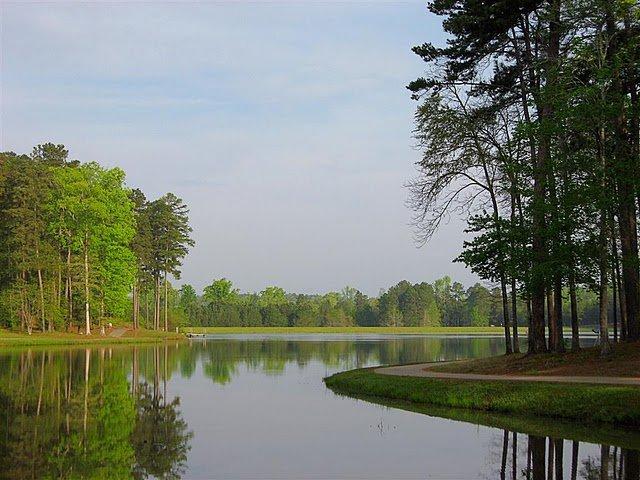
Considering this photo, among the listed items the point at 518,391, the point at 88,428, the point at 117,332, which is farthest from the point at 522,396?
the point at 117,332

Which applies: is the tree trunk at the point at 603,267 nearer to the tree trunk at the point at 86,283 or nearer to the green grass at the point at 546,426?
the green grass at the point at 546,426

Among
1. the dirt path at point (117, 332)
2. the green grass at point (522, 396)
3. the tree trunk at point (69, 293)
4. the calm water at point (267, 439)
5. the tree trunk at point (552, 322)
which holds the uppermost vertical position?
the tree trunk at point (69, 293)

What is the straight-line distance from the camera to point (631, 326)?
27312 millimetres

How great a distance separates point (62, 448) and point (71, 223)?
58.0 metres

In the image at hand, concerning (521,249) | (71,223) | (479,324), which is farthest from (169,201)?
(479,324)

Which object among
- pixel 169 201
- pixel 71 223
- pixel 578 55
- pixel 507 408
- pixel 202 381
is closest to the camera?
pixel 507 408

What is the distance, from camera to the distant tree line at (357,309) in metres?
144

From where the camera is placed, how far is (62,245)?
7338 centimetres

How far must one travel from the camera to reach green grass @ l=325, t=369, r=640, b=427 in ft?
61.5

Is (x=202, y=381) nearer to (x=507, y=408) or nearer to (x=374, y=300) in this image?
(x=507, y=408)

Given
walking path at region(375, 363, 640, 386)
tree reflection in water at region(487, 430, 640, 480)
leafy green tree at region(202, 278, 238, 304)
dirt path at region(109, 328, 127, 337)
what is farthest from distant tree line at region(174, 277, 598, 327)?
tree reflection in water at region(487, 430, 640, 480)

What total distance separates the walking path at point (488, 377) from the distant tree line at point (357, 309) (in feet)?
346

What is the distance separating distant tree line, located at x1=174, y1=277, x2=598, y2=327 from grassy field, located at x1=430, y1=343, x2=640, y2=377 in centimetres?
10757

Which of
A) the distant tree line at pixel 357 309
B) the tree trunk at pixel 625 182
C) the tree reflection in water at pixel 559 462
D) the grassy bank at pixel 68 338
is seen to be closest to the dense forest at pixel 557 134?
the tree trunk at pixel 625 182
